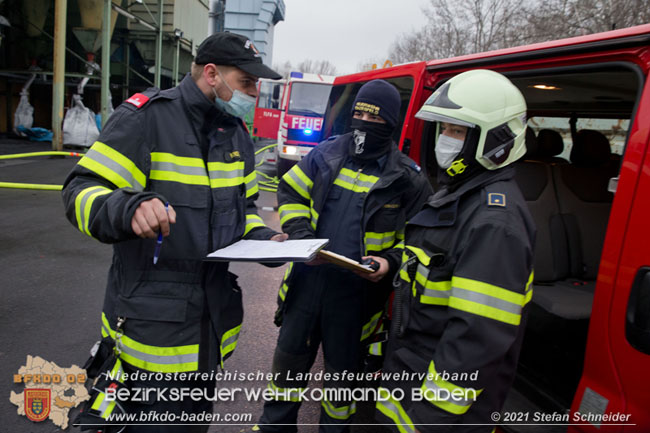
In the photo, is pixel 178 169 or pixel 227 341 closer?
pixel 178 169

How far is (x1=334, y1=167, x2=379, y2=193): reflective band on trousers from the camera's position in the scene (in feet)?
7.68

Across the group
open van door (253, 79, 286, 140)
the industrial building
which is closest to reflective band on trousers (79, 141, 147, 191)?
the industrial building

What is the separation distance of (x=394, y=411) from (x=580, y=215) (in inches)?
110

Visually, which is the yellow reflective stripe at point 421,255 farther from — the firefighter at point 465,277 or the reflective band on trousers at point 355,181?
the reflective band on trousers at point 355,181

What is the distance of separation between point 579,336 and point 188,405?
260 centimetres

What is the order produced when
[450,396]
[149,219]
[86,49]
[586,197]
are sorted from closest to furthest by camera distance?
[149,219], [450,396], [586,197], [86,49]

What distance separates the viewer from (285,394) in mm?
2354

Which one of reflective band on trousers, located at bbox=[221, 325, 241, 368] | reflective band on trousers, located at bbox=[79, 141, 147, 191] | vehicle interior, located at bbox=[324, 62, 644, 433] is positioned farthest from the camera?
vehicle interior, located at bbox=[324, 62, 644, 433]

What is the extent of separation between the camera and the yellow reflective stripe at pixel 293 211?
2.48 m

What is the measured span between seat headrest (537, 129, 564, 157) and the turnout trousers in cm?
Answer: 264

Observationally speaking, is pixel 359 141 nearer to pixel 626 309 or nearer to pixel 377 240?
pixel 377 240

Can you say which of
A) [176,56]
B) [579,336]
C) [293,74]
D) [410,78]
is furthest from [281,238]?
[176,56]

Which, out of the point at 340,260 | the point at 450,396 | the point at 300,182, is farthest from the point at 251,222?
the point at 450,396

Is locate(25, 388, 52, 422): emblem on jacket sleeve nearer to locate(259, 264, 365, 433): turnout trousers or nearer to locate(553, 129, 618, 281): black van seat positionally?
locate(259, 264, 365, 433): turnout trousers
